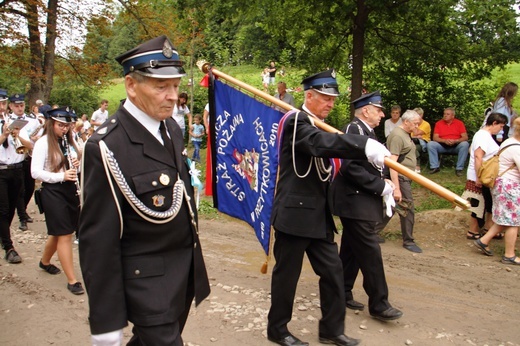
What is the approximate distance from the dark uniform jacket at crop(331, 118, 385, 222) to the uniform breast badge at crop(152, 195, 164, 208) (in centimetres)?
225

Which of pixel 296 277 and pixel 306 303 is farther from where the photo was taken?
pixel 306 303

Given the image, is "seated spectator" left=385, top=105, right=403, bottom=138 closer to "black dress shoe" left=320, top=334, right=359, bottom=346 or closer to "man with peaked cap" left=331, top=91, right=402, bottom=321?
"man with peaked cap" left=331, top=91, right=402, bottom=321

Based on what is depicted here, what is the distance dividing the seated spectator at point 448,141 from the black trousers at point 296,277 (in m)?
7.22

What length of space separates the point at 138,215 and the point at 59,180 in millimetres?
3127

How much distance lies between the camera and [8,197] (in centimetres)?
678

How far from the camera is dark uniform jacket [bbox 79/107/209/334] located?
8.41 ft

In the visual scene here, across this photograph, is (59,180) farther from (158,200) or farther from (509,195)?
(509,195)

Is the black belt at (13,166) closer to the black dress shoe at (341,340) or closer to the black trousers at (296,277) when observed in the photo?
the black trousers at (296,277)

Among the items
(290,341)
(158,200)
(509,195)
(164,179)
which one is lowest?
(290,341)

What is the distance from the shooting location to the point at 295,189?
4238 mm

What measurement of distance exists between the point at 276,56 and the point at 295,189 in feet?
87.7

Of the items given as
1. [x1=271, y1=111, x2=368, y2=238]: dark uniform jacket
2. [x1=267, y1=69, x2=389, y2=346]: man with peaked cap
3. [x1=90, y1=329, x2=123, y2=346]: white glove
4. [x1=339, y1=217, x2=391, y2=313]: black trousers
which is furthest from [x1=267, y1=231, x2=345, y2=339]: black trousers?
[x1=90, y1=329, x2=123, y2=346]: white glove

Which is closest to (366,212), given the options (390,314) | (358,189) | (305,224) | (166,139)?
(358,189)

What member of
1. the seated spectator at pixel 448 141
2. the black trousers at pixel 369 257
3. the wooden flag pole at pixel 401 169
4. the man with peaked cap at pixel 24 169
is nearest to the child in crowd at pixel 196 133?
the man with peaked cap at pixel 24 169
